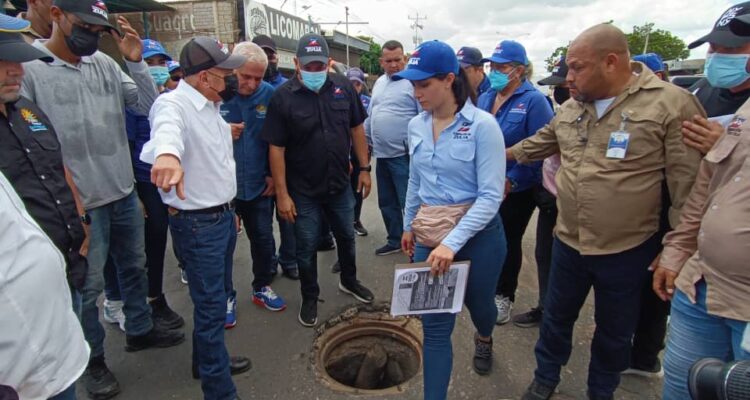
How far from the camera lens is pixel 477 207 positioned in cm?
199

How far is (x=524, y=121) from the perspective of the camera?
283cm

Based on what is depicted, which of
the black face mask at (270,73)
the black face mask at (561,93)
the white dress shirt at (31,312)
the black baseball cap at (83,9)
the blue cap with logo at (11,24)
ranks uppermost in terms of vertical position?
the black baseball cap at (83,9)

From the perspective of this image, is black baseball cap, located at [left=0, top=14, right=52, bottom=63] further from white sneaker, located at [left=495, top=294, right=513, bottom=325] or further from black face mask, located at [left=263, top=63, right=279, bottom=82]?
white sneaker, located at [left=495, top=294, right=513, bottom=325]

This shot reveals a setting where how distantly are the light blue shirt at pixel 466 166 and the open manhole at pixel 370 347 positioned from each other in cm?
145

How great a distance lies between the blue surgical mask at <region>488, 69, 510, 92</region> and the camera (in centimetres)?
294

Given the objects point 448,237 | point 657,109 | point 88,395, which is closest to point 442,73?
point 448,237

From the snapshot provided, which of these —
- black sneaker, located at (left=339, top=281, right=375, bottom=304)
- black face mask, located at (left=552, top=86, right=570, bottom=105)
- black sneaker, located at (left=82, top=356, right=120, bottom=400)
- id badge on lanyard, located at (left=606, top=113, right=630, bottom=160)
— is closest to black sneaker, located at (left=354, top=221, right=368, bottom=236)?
black sneaker, located at (left=339, top=281, right=375, bottom=304)

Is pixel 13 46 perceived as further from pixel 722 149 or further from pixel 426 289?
pixel 722 149

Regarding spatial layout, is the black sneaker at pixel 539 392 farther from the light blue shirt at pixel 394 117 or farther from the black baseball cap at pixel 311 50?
the black baseball cap at pixel 311 50

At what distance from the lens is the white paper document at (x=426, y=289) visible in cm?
199

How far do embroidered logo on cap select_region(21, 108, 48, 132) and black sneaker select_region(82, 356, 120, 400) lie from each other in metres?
1.43

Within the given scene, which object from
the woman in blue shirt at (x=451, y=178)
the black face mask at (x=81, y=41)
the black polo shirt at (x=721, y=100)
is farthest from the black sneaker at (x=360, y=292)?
the black polo shirt at (x=721, y=100)

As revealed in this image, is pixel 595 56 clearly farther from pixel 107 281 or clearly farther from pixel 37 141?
pixel 107 281

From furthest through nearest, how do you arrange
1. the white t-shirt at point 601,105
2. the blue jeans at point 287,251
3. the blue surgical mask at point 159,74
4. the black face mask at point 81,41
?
the blue jeans at point 287,251 < the blue surgical mask at point 159,74 < the black face mask at point 81,41 < the white t-shirt at point 601,105
